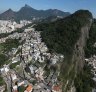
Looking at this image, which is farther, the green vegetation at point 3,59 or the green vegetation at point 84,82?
the green vegetation at point 84,82

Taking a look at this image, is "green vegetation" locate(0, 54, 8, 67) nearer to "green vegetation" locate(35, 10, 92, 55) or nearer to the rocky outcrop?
"green vegetation" locate(35, 10, 92, 55)

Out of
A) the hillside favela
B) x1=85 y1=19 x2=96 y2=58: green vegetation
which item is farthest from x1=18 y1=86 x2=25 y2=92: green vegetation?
x1=85 y1=19 x2=96 y2=58: green vegetation

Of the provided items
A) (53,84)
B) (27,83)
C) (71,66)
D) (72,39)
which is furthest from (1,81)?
(72,39)

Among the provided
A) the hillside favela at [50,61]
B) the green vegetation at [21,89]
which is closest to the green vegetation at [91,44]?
the hillside favela at [50,61]

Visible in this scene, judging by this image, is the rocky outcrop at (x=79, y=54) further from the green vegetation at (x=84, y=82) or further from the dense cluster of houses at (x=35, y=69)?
the dense cluster of houses at (x=35, y=69)

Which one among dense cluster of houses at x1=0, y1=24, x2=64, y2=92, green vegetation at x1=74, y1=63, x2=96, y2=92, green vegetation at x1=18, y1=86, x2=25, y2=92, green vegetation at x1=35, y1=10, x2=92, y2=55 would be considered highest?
green vegetation at x1=35, y1=10, x2=92, y2=55

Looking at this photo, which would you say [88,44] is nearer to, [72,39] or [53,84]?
[72,39]

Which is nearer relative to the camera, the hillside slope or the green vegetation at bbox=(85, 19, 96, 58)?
the hillside slope

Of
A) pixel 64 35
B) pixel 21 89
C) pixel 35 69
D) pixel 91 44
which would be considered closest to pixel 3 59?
pixel 35 69
